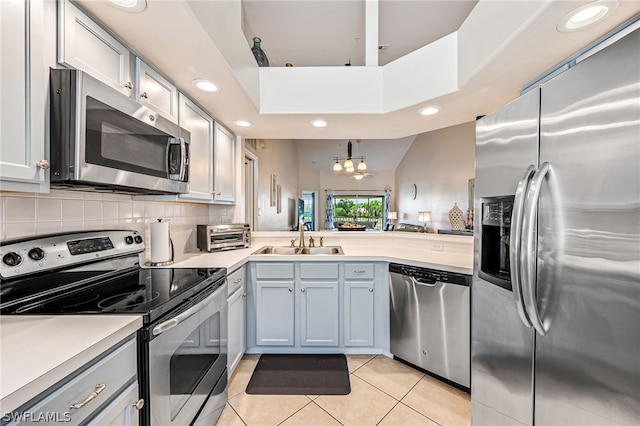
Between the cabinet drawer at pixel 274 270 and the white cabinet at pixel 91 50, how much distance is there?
149 centimetres

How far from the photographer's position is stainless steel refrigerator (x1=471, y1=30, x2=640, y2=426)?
2.32 feet

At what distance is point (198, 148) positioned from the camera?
6.63 ft

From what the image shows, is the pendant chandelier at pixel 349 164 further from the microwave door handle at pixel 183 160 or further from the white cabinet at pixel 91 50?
the white cabinet at pixel 91 50

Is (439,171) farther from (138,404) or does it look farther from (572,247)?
(138,404)

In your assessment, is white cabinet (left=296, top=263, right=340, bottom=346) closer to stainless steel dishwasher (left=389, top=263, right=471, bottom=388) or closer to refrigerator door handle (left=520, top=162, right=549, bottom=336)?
stainless steel dishwasher (left=389, top=263, right=471, bottom=388)

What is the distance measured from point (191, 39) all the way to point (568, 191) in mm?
1631

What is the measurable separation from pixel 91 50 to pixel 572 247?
1898mm

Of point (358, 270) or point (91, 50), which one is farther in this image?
point (358, 270)

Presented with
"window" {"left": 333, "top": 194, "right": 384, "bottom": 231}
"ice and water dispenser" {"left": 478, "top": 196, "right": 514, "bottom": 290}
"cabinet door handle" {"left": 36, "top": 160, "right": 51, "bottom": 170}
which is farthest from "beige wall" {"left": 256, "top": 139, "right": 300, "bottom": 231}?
"ice and water dispenser" {"left": 478, "top": 196, "right": 514, "bottom": 290}

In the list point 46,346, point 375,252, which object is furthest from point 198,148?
point 375,252

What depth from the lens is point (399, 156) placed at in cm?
873

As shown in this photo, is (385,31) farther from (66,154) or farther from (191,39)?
(66,154)

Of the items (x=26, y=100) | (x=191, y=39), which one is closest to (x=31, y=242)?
(x=26, y=100)

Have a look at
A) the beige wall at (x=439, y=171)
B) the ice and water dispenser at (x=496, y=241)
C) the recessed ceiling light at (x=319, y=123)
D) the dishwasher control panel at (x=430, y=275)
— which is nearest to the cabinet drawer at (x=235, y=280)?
the dishwasher control panel at (x=430, y=275)
